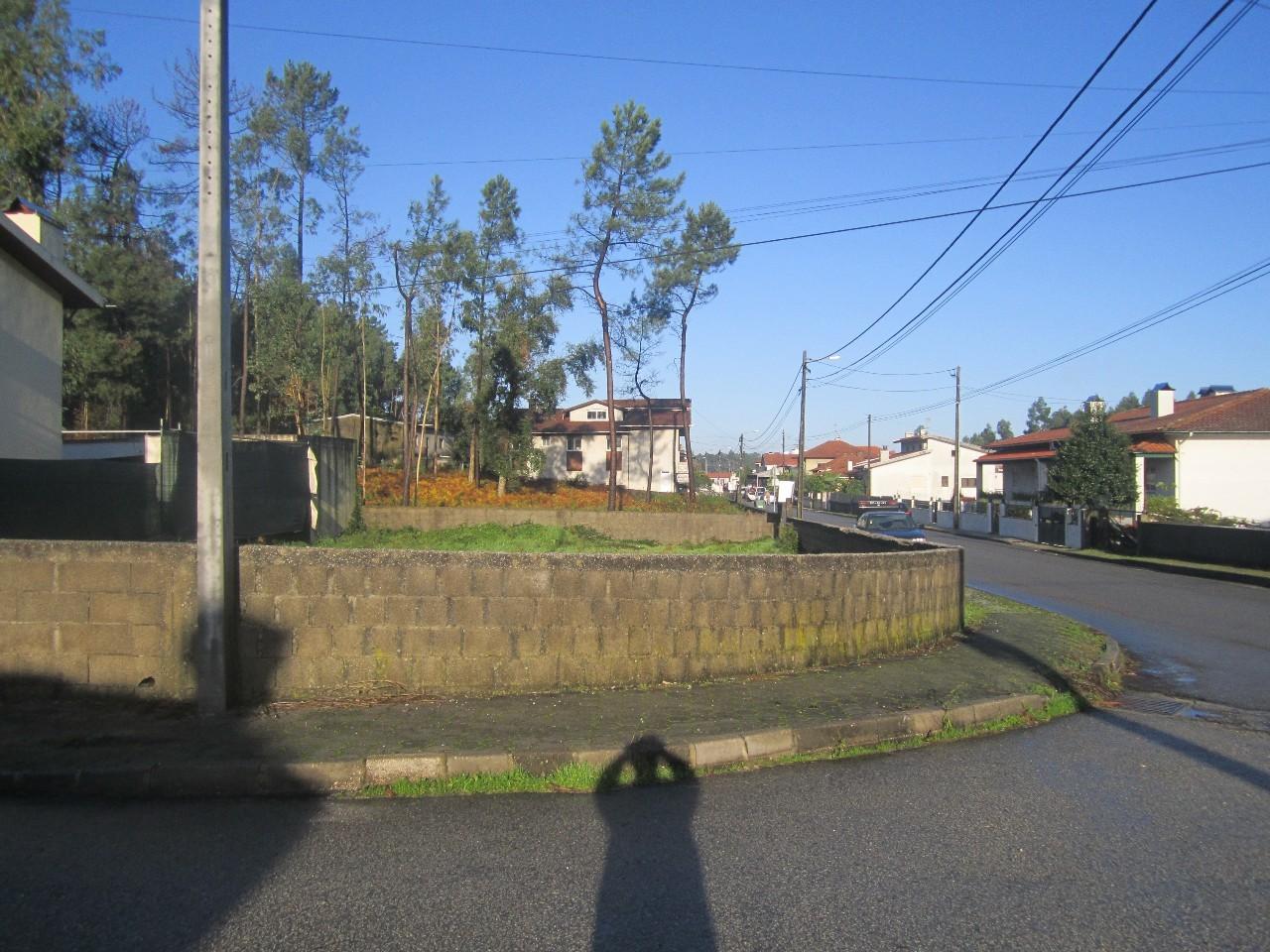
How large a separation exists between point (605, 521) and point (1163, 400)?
34775mm

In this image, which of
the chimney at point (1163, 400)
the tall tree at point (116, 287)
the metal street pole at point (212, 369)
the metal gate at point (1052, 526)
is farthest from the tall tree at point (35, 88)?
the chimney at point (1163, 400)

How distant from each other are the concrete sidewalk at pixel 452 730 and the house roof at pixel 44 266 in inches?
539

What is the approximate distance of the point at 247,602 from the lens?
758cm

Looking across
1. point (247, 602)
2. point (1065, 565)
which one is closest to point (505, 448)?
point (1065, 565)

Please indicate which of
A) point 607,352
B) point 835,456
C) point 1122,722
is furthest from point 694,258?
point 835,456

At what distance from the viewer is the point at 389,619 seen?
7711 mm

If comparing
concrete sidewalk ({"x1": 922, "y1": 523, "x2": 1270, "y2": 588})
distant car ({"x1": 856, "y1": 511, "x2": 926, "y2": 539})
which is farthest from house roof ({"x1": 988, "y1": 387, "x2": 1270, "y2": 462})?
distant car ({"x1": 856, "y1": 511, "x2": 926, "y2": 539})

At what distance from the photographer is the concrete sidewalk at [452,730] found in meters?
5.86

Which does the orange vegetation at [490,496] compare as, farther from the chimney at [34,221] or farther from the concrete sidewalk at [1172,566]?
the concrete sidewalk at [1172,566]

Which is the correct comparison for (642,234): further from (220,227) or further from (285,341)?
(220,227)

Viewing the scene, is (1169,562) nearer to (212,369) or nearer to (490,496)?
(490,496)

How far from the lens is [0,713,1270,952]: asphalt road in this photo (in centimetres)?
399

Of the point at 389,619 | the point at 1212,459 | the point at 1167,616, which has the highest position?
the point at 1212,459

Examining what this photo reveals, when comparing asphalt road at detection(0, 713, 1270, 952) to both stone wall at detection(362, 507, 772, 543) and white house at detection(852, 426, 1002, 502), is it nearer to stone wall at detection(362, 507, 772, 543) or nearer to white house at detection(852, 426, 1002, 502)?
stone wall at detection(362, 507, 772, 543)
